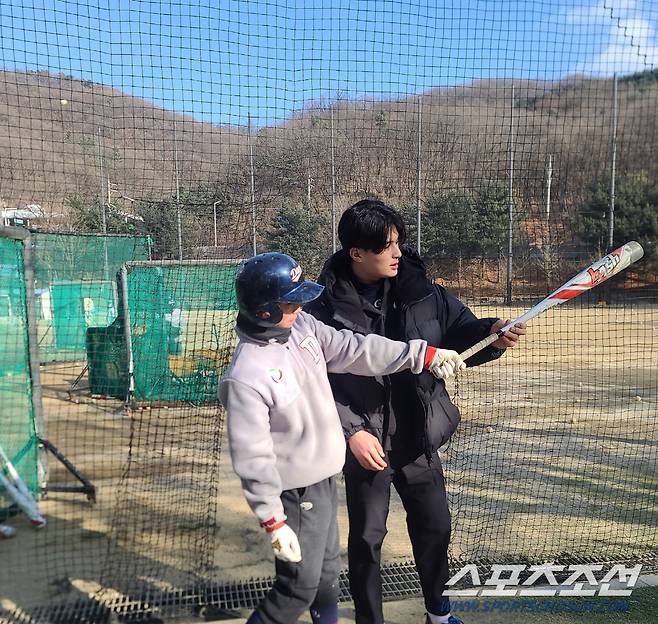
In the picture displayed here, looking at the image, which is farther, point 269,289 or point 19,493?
point 19,493

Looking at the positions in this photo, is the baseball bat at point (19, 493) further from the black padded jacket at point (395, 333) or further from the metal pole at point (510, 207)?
→ the metal pole at point (510, 207)

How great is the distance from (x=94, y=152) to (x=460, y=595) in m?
3.55

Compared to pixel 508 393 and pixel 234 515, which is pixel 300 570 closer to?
pixel 234 515

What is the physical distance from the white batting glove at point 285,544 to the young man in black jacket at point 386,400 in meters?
0.47

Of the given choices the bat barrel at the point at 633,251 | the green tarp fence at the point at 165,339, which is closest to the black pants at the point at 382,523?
the bat barrel at the point at 633,251

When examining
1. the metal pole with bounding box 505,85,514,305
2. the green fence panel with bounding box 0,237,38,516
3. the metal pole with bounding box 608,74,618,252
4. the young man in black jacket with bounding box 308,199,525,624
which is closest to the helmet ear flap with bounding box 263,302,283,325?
the young man in black jacket with bounding box 308,199,525,624

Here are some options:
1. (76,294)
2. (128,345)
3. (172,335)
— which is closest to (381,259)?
(172,335)

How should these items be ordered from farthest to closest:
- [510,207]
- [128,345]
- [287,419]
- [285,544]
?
[128,345], [510,207], [287,419], [285,544]

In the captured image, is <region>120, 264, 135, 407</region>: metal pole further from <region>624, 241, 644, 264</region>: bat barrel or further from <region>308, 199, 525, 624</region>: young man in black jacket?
<region>624, 241, 644, 264</region>: bat barrel

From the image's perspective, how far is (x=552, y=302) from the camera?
2.67m

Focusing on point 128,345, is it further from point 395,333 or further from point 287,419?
point 287,419

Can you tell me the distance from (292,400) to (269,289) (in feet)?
1.24

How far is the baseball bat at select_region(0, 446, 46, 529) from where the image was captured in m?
3.86

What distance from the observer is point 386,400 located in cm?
237
